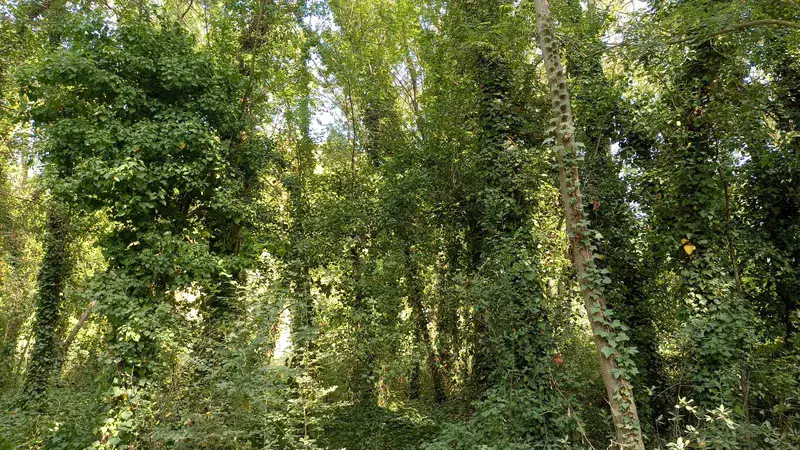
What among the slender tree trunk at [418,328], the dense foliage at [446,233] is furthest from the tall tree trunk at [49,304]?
the slender tree trunk at [418,328]

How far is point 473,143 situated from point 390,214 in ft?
8.39

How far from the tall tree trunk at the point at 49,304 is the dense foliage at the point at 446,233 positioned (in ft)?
0.23

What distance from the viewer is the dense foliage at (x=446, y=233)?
6.15m

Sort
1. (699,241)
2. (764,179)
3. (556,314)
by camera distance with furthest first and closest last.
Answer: (764,179), (556,314), (699,241)

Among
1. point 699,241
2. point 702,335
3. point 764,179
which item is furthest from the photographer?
point 764,179

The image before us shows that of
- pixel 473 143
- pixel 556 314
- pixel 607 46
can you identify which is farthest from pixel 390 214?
pixel 607 46

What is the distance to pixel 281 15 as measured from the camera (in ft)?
34.1

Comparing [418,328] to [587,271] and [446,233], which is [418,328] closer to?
[446,233]

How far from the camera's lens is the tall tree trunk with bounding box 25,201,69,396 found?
1105 centimetres

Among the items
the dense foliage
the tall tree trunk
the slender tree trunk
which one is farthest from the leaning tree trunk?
the tall tree trunk

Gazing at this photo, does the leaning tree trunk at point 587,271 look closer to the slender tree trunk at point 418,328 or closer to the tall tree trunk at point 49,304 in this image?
the slender tree trunk at point 418,328

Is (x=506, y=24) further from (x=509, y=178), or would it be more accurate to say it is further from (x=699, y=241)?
(x=699, y=241)

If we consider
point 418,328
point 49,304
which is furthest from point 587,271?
point 49,304

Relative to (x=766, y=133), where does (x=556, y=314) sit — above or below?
below
